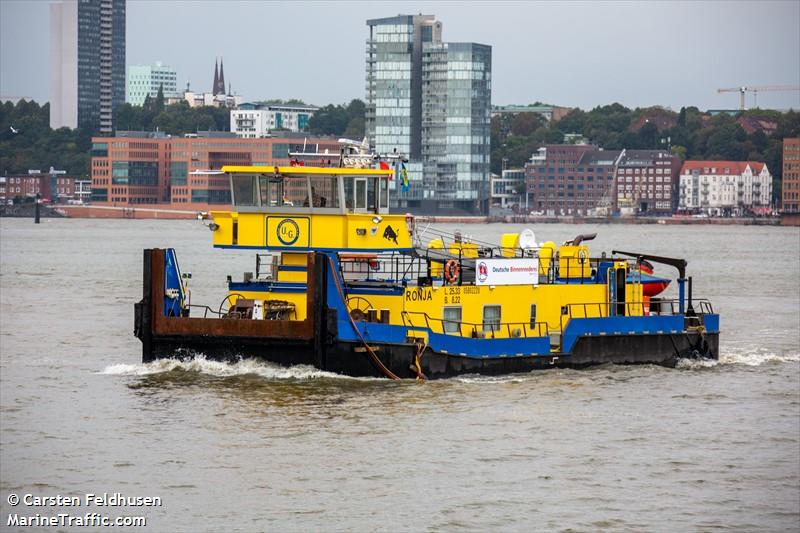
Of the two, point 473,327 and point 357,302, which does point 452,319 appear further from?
point 357,302

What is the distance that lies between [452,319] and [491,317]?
127 centimetres

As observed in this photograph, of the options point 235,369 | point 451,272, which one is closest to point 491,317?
point 451,272

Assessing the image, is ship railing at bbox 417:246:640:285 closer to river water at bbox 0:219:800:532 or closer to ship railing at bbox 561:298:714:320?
ship railing at bbox 561:298:714:320

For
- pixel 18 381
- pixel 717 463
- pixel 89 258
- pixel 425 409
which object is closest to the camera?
pixel 717 463

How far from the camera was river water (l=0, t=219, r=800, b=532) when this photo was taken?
84.1 feet

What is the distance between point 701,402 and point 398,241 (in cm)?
763

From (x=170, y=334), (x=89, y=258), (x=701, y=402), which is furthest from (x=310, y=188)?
(x=89, y=258)

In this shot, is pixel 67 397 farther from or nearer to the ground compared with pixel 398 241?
nearer to the ground

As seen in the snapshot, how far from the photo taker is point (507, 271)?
37062 mm

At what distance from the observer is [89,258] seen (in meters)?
110

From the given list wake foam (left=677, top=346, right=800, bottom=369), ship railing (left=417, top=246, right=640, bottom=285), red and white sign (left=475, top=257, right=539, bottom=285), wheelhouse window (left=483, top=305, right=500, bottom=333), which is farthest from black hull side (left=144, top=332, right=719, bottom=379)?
wake foam (left=677, top=346, right=800, bottom=369)

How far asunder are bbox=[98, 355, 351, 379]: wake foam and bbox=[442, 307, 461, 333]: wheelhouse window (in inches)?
120

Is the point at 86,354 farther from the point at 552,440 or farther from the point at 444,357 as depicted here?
the point at 552,440

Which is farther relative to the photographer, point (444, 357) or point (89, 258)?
point (89, 258)
